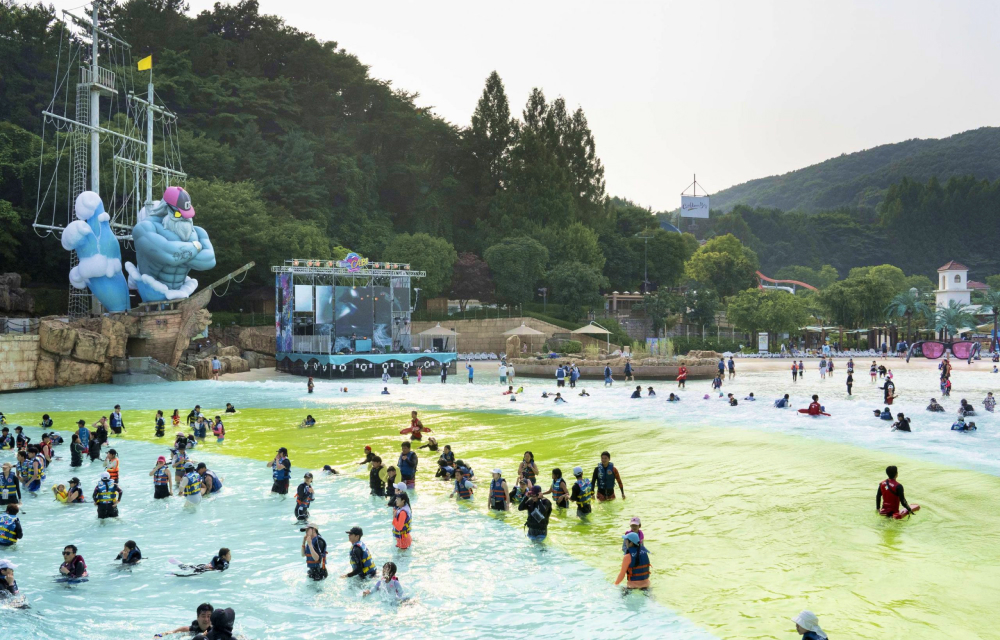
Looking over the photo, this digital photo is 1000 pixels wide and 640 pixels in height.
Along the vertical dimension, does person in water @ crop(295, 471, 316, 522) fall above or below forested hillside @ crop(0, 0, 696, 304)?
below

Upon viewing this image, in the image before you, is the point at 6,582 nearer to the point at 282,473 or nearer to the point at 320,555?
the point at 320,555

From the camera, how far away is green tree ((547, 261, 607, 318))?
68625mm

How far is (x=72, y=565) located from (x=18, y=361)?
30336 mm

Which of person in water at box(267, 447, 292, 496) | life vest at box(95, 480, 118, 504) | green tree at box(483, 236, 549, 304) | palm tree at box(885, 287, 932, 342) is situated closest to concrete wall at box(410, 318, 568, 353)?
green tree at box(483, 236, 549, 304)

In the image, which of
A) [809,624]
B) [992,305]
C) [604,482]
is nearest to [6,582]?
[809,624]

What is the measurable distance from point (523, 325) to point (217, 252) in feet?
76.1

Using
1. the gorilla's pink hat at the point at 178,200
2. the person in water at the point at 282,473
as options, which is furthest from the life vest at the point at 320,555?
the gorilla's pink hat at the point at 178,200

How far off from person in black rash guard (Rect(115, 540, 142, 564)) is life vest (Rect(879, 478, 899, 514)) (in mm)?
12932

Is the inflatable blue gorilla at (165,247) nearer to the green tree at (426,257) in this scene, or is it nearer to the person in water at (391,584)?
the green tree at (426,257)

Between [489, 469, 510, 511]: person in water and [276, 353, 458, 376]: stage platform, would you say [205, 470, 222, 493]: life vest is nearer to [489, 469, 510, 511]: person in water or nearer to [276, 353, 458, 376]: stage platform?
[489, 469, 510, 511]: person in water

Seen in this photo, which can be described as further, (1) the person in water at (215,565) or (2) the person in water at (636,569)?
(1) the person in water at (215,565)

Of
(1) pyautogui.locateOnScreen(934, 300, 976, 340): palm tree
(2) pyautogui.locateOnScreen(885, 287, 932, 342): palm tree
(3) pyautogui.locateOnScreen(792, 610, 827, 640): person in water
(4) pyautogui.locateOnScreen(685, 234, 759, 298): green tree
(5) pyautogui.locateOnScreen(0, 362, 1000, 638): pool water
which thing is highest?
(4) pyautogui.locateOnScreen(685, 234, 759, 298): green tree

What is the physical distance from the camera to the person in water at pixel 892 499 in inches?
549

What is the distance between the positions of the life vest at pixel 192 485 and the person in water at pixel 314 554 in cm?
544
